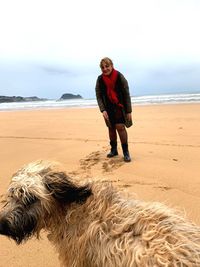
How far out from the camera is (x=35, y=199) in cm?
312

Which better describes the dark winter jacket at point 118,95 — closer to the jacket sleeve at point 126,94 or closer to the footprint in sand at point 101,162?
the jacket sleeve at point 126,94

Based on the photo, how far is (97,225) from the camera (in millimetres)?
2973

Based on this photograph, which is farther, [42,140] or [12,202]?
[42,140]

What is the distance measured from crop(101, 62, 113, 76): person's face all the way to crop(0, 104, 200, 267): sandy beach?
1.54m

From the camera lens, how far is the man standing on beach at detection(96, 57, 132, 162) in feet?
23.3

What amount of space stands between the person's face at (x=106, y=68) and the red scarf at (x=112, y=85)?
2.7 inches

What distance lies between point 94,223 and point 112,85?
4404mm

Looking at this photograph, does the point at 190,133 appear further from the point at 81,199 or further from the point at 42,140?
the point at 81,199

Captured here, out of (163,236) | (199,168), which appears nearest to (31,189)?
(163,236)

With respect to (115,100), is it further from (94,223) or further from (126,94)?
(94,223)

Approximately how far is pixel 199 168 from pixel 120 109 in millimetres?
1710

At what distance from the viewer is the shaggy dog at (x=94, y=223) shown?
8.16ft

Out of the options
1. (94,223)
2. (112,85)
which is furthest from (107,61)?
(94,223)

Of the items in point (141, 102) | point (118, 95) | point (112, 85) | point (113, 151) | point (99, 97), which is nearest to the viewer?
point (112, 85)
